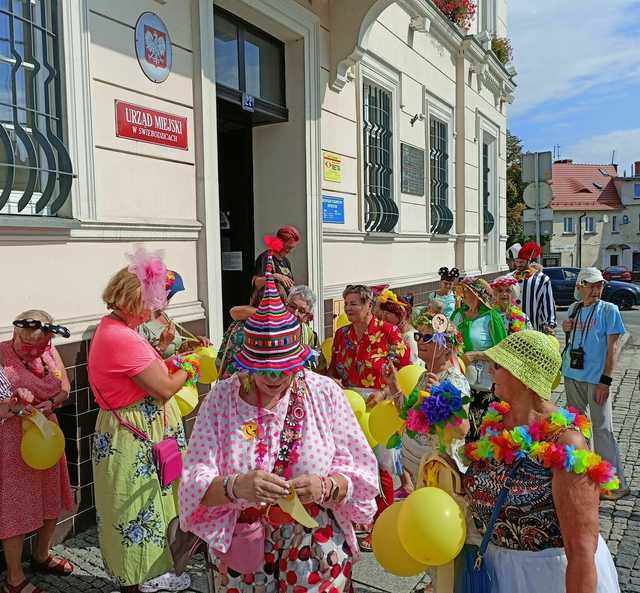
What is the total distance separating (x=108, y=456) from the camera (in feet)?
10.8

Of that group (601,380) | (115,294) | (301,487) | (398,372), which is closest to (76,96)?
(115,294)

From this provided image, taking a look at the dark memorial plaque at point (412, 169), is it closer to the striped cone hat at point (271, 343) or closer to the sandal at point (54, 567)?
the sandal at point (54, 567)

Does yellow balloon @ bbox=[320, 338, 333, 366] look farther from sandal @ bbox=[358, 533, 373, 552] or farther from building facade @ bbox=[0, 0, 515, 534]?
sandal @ bbox=[358, 533, 373, 552]

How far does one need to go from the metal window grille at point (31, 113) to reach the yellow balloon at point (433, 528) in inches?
122

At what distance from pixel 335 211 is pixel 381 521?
17.9ft

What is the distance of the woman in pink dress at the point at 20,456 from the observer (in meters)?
3.35

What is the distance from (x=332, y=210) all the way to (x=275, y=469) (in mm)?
5716

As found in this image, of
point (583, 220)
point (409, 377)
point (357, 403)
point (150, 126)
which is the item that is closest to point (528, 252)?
point (409, 377)

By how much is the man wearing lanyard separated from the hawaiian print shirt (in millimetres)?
1807

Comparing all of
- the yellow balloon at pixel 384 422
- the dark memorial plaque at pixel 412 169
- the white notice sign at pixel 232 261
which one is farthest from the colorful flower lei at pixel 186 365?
the dark memorial plaque at pixel 412 169

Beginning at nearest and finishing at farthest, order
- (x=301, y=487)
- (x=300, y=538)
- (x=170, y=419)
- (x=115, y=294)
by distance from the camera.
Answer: (x=301, y=487) → (x=300, y=538) → (x=115, y=294) → (x=170, y=419)

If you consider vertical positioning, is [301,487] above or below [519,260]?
below

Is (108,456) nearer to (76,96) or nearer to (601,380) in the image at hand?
(76,96)

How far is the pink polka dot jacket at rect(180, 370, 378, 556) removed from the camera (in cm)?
210
